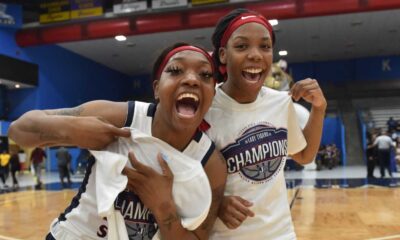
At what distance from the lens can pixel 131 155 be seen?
4.61 ft

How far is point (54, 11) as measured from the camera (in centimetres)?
1553

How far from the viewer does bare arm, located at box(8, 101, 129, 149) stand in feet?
4.53

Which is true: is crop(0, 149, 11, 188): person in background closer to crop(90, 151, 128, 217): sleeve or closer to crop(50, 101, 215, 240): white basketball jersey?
crop(50, 101, 215, 240): white basketball jersey

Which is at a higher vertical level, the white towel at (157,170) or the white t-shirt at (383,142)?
the white towel at (157,170)

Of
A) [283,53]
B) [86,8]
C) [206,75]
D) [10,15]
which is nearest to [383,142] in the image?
[283,53]

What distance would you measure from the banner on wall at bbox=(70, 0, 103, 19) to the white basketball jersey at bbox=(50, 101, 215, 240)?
14.6 meters

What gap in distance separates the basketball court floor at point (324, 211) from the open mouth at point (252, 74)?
334 cm

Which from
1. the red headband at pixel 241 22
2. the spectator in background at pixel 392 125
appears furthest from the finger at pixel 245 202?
the spectator in background at pixel 392 125

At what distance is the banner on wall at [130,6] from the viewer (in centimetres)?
1459

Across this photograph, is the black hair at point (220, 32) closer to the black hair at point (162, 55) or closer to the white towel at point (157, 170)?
the black hair at point (162, 55)

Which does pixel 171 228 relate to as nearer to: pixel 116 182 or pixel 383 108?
pixel 116 182

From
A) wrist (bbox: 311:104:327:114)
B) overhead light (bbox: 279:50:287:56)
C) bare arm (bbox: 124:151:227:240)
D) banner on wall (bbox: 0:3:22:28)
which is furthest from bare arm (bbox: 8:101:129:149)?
overhead light (bbox: 279:50:287:56)

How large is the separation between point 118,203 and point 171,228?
203 millimetres

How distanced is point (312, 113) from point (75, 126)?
1.13 metres
